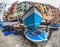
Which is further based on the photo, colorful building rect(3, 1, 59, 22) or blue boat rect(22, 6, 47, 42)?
colorful building rect(3, 1, 59, 22)

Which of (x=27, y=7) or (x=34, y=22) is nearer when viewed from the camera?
(x=34, y=22)

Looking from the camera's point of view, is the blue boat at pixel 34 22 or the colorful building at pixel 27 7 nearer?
the blue boat at pixel 34 22

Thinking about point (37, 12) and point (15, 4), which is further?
point (15, 4)

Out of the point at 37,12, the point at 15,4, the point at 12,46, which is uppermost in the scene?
the point at 15,4

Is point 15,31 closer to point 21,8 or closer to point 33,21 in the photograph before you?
point 33,21

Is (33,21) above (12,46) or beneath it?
above

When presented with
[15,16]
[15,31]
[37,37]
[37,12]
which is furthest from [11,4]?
[37,37]

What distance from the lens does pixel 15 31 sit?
782 cm

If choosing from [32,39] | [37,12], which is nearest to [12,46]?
[32,39]

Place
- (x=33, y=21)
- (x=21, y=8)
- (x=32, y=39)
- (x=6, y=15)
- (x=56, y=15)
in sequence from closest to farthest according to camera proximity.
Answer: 1. (x=32, y=39)
2. (x=33, y=21)
3. (x=21, y=8)
4. (x=6, y=15)
5. (x=56, y=15)

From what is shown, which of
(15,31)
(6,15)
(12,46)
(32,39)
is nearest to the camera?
(12,46)

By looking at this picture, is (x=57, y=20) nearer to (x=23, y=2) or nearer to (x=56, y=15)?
(x=56, y=15)

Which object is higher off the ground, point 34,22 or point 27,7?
point 27,7

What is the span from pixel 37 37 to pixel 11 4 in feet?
21.0
